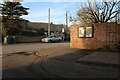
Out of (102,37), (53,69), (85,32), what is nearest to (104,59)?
(53,69)

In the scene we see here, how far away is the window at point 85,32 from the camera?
12.2 m

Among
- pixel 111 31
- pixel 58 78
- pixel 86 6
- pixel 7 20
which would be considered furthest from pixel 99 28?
pixel 7 20

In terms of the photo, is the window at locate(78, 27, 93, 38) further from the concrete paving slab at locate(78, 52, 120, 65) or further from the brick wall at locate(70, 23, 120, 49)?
the concrete paving slab at locate(78, 52, 120, 65)

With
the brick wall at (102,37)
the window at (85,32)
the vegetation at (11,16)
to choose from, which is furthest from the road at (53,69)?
the vegetation at (11,16)

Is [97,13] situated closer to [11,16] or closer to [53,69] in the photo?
[53,69]

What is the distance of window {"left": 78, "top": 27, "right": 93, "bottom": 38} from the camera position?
12176mm

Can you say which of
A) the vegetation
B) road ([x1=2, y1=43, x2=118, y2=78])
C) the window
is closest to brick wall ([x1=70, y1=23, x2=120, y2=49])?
the window

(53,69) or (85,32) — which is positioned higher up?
(85,32)

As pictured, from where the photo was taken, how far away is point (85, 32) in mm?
12461

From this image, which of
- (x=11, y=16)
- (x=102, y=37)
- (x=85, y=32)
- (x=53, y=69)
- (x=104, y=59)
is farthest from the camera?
(x=11, y=16)

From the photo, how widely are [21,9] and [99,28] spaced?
71.4 ft

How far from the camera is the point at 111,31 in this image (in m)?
11.4

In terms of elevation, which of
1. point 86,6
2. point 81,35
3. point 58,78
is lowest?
point 58,78

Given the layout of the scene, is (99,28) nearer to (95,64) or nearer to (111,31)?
(111,31)
